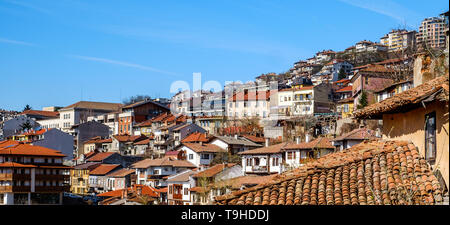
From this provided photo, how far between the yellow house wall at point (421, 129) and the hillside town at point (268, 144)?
0.02 metres

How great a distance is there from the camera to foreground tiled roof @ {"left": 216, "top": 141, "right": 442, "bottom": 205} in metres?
6.45

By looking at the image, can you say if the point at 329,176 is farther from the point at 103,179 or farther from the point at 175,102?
the point at 175,102

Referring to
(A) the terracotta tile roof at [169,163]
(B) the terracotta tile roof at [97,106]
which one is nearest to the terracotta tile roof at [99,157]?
(A) the terracotta tile roof at [169,163]

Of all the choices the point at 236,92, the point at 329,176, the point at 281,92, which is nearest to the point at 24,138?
the point at 236,92

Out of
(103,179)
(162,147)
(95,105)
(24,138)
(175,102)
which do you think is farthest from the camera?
(95,105)

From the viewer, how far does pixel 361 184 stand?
23.2 feet

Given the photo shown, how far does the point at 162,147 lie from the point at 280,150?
28764 mm

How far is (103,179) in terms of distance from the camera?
58.9 m

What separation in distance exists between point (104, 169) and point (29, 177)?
8.75 meters

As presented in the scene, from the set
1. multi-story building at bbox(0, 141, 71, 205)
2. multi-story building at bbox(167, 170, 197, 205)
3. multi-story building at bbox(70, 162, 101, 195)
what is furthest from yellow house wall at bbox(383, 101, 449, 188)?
multi-story building at bbox(70, 162, 101, 195)

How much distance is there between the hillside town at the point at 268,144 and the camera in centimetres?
698

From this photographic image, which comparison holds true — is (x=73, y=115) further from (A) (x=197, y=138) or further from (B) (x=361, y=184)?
(B) (x=361, y=184)

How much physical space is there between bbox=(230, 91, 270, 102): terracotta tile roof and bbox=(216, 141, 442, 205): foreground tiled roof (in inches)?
2532

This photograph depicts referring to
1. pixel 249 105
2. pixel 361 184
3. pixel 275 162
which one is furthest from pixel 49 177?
pixel 361 184
